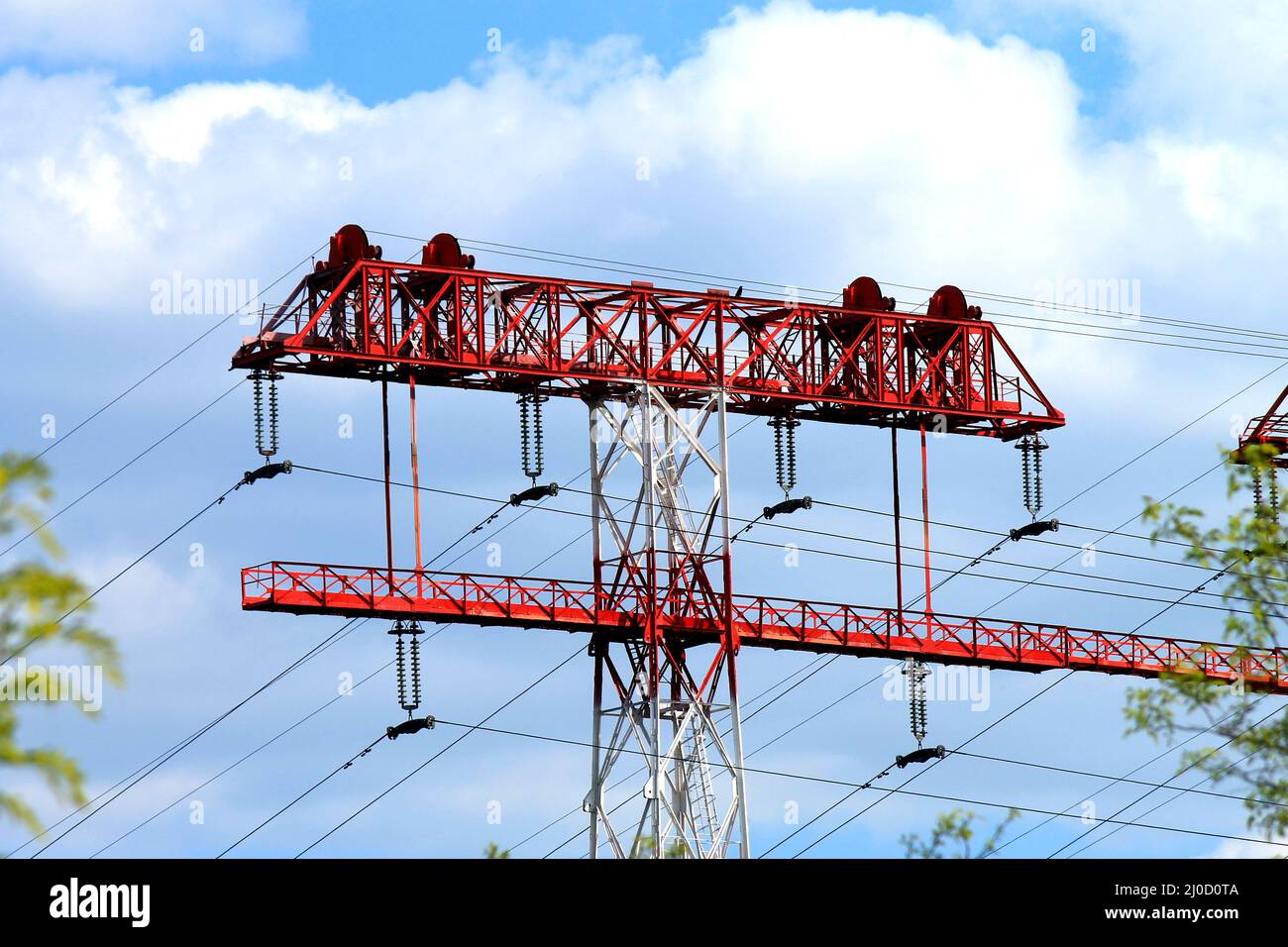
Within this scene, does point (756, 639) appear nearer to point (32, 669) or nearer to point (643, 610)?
point (643, 610)

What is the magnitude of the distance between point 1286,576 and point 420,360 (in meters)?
35.6

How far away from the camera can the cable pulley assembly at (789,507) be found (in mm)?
73688

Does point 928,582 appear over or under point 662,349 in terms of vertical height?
under

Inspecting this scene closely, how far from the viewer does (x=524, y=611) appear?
70312 mm

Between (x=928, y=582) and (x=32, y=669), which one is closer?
(x=32, y=669)

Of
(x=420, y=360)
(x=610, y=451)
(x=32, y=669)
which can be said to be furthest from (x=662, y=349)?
(x=32, y=669)

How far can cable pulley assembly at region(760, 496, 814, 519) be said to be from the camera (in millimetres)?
73688

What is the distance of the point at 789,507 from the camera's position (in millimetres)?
73875

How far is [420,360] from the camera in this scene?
69.5 meters
